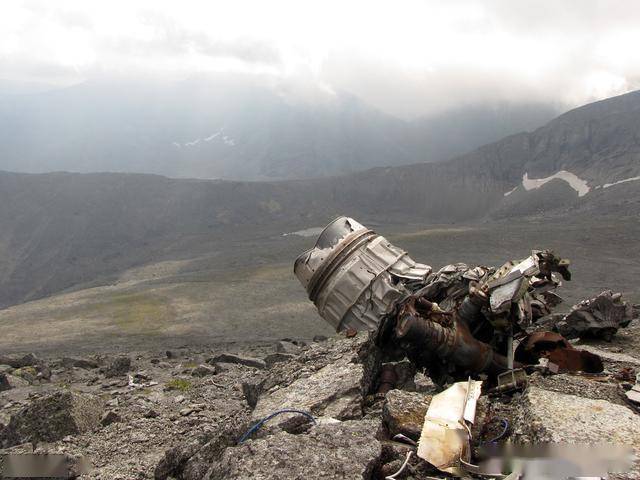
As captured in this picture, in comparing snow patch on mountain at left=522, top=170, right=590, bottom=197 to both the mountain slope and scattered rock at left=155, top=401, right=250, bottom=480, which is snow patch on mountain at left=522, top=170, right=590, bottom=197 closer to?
the mountain slope

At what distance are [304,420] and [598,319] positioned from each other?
654 cm

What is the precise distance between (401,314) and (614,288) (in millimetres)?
34978

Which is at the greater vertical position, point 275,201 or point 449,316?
point 275,201

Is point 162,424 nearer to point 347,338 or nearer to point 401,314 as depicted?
point 347,338

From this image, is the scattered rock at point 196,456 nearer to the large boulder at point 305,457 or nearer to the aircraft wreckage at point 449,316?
the large boulder at point 305,457

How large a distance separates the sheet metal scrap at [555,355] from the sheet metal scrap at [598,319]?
310 centimetres

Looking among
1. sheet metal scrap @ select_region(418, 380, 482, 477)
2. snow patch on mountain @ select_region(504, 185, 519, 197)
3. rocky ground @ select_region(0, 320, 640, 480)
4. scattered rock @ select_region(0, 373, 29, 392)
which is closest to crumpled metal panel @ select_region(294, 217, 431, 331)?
rocky ground @ select_region(0, 320, 640, 480)

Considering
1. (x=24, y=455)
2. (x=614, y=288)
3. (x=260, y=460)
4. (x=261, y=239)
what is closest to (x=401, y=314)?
(x=260, y=460)

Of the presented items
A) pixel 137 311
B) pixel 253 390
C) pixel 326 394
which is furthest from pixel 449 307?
pixel 137 311

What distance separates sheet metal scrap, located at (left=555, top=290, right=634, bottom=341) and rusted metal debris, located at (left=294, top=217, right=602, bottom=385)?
2257 millimetres

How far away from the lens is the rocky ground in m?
4.35

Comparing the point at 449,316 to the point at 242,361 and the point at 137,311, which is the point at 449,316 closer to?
the point at 242,361

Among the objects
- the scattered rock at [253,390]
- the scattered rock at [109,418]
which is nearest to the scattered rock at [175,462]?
the scattered rock at [253,390]

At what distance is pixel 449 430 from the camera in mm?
4535
